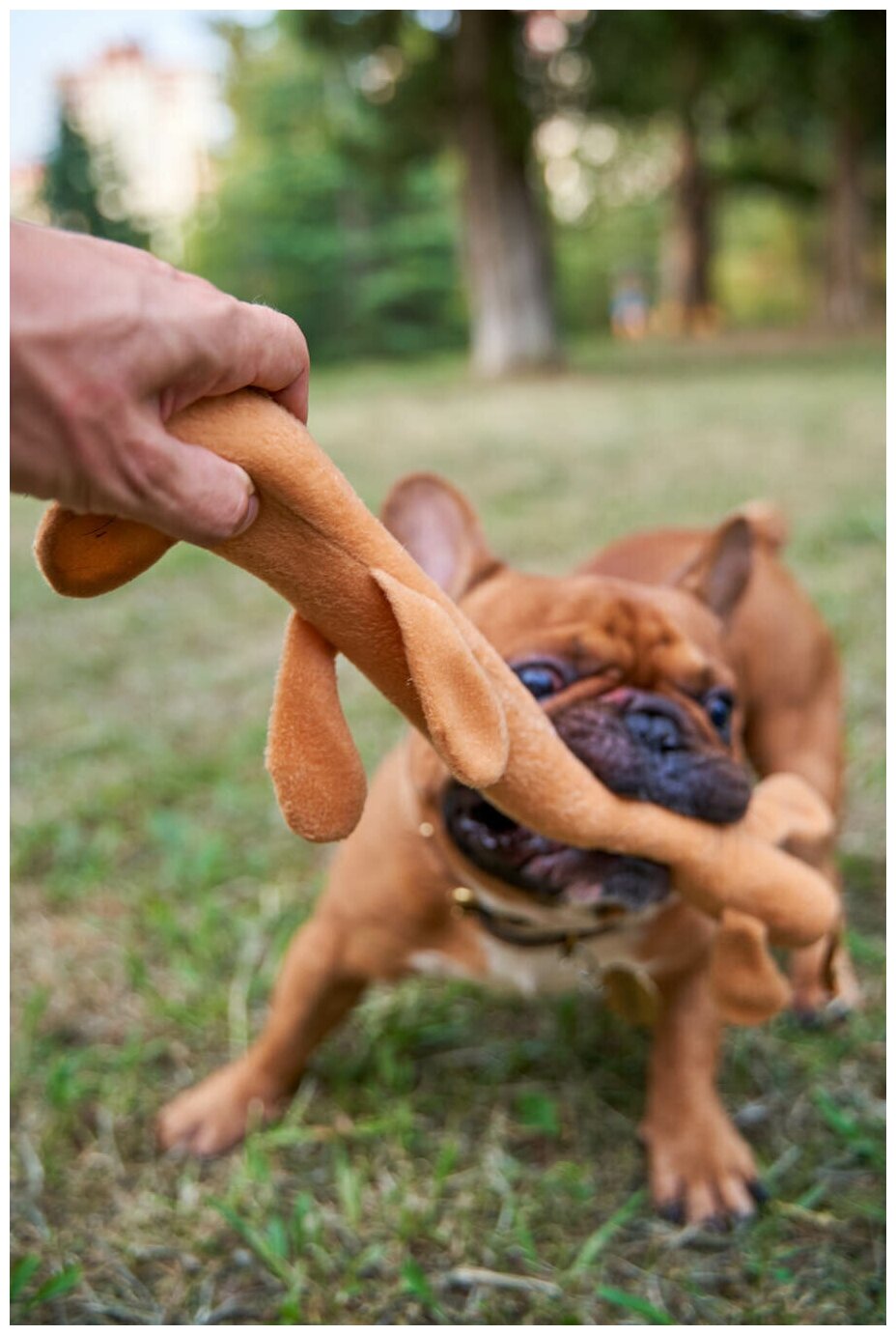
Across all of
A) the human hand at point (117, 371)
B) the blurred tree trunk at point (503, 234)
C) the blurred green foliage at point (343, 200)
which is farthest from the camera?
the blurred green foliage at point (343, 200)

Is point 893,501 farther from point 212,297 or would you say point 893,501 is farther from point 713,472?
point 713,472

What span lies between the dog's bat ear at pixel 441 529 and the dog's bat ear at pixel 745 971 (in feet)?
1.65

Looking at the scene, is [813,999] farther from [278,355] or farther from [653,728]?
[278,355]

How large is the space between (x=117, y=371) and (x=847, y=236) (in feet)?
48.6

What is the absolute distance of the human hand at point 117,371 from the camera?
0.66 meters

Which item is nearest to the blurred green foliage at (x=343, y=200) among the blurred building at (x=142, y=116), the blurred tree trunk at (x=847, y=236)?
the blurred building at (x=142, y=116)

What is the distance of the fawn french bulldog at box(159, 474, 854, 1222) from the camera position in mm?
1180

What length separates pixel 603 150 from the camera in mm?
16141

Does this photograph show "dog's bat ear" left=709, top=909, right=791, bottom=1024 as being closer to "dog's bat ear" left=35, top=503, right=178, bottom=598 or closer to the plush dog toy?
the plush dog toy

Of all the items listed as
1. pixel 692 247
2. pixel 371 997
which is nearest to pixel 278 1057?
pixel 371 997

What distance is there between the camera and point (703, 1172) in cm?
142

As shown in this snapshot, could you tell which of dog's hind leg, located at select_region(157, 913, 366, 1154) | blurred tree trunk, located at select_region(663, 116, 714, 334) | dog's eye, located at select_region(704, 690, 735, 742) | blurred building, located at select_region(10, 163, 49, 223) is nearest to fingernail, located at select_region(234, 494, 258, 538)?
dog's eye, located at select_region(704, 690, 735, 742)

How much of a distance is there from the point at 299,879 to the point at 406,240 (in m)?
12.5

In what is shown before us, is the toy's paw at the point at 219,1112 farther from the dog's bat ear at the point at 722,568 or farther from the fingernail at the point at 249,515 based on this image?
the fingernail at the point at 249,515
